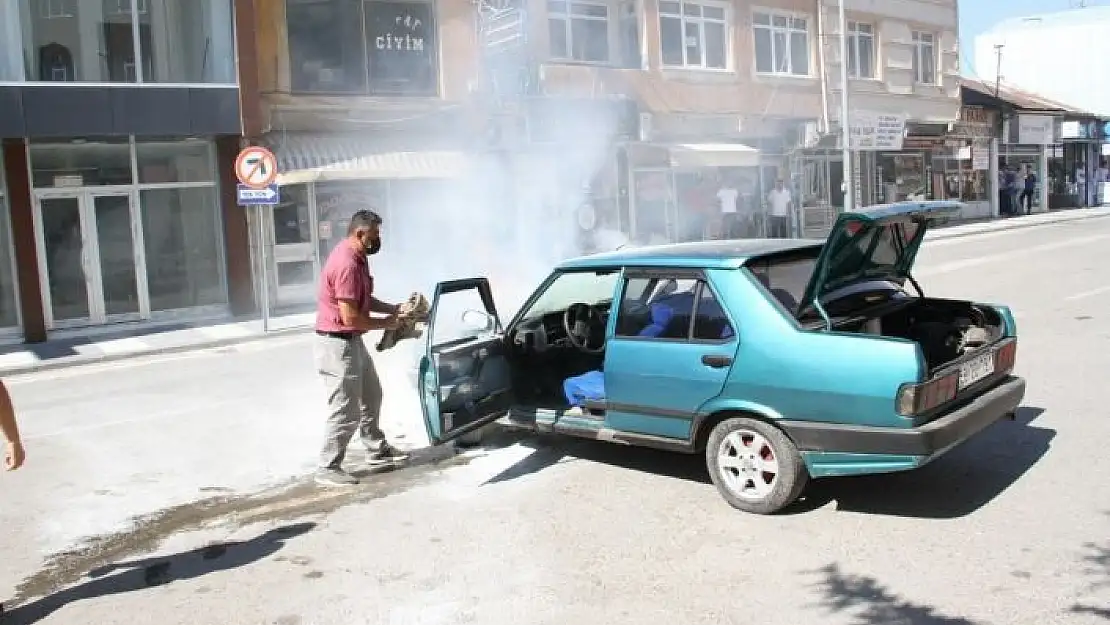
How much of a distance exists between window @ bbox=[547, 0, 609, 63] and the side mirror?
47.0 feet

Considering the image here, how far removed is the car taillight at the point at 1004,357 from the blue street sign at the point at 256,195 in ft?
33.8

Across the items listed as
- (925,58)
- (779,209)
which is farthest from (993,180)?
(779,209)

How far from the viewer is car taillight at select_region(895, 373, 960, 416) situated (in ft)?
14.3

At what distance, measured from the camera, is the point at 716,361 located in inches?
193

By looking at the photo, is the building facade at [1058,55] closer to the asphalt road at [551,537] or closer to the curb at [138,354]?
the curb at [138,354]

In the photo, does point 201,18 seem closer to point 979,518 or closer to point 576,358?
point 576,358

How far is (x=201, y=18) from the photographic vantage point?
625 inches

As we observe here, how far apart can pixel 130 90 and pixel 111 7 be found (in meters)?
1.86

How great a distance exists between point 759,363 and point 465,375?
6.50 feet

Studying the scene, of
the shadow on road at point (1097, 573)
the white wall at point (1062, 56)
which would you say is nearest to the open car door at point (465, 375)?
the shadow on road at point (1097, 573)

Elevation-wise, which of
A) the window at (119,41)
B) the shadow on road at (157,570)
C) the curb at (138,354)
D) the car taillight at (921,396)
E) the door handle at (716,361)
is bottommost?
the shadow on road at (157,570)

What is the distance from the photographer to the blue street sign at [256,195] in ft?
43.3

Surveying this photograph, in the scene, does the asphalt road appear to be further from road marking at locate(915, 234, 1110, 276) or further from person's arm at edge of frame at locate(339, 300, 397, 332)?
road marking at locate(915, 234, 1110, 276)

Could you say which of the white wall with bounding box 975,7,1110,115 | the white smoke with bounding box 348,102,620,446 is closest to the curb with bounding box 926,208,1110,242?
the white smoke with bounding box 348,102,620,446
